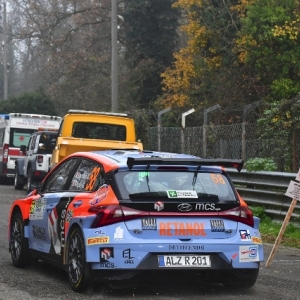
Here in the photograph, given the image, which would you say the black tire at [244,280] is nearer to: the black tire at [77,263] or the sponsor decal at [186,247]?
the sponsor decal at [186,247]

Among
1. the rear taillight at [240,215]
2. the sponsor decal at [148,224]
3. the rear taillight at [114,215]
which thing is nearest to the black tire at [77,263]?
the rear taillight at [114,215]

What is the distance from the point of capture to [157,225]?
849 cm

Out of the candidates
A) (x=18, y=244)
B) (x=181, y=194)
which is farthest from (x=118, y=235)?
(x=18, y=244)

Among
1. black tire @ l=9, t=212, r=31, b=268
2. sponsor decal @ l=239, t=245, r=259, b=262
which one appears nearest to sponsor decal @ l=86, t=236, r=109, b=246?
sponsor decal @ l=239, t=245, r=259, b=262

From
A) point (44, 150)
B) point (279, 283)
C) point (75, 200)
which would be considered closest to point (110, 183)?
point (75, 200)

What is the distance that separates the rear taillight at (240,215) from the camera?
877 centimetres

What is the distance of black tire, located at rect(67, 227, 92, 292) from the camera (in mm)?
8539

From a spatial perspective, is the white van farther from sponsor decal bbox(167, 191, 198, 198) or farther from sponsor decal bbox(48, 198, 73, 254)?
sponsor decal bbox(167, 191, 198, 198)

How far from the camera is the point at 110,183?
872 cm

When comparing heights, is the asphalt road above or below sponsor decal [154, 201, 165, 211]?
below

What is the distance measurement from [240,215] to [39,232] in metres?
2.45

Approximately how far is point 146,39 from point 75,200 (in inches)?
1479

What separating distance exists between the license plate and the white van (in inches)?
896

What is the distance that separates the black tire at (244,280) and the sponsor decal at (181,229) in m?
0.61
